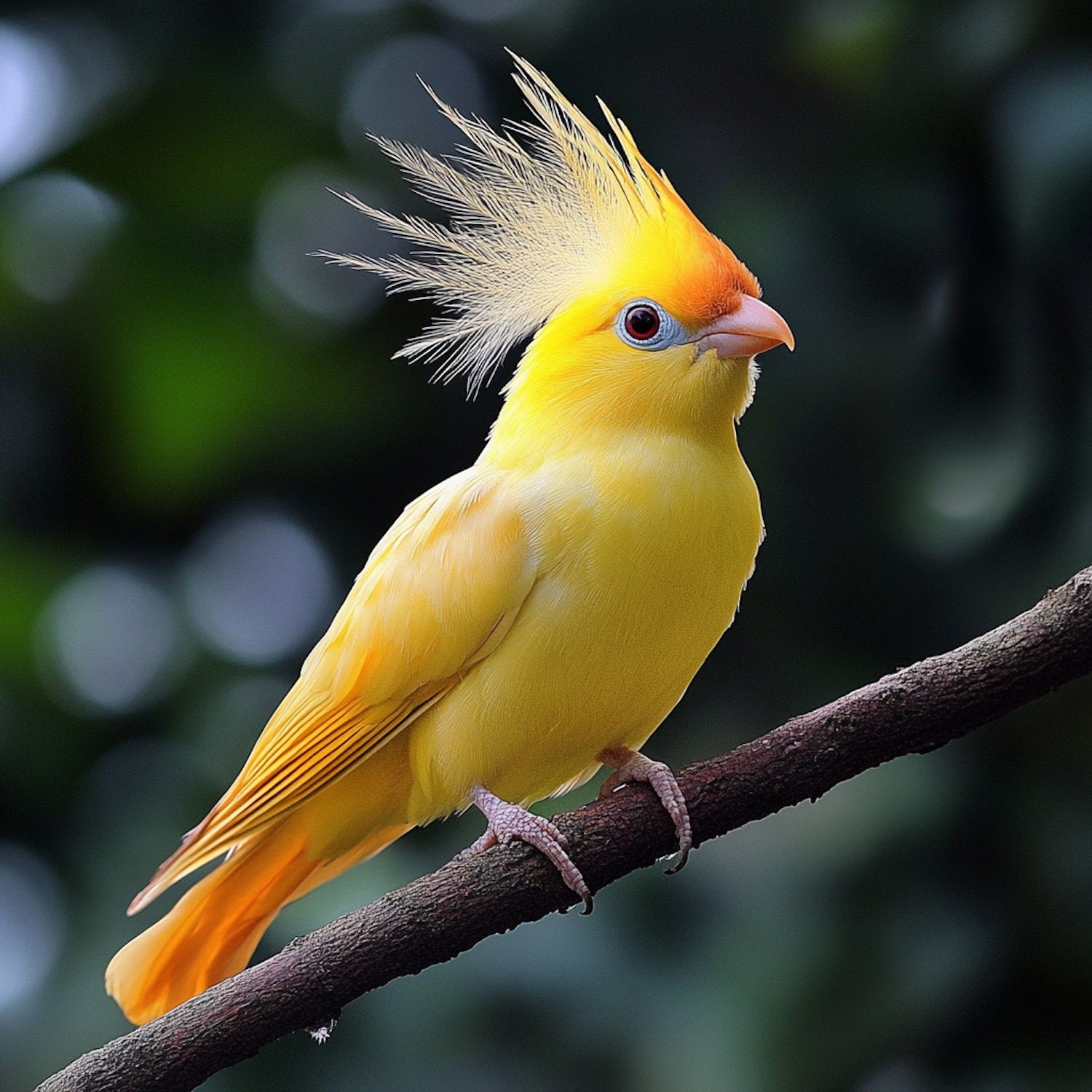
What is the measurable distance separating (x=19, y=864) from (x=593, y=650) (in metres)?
2.83

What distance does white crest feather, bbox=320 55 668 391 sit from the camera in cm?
234

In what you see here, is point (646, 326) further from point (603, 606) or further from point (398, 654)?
point (398, 654)

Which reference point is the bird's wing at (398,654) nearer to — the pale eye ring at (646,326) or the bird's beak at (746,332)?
the pale eye ring at (646,326)

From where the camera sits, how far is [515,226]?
2.38 m

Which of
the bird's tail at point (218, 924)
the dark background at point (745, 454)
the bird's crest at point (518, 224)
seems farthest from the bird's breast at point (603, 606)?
the dark background at point (745, 454)

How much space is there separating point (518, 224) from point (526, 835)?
118cm

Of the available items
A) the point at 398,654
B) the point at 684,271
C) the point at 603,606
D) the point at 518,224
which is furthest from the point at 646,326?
the point at 398,654

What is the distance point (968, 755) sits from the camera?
3785mm

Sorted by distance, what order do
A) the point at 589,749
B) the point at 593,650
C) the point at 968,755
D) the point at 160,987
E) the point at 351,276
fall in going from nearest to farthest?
the point at 593,650
the point at 589,749
the point at 160,987
the point at 968,755
the point at 351,276

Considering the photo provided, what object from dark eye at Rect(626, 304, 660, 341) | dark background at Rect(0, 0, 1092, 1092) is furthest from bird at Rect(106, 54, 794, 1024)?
dark background at Rect(0, 0, 1092, 1092)

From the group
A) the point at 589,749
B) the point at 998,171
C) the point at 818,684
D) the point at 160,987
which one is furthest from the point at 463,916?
the point at 998,171

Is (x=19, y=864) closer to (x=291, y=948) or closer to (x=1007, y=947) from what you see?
(x=291, y=948)

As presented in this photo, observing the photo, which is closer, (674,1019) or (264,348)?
(674,1019)

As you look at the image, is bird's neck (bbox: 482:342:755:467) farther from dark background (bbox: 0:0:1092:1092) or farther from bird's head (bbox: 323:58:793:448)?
dark background (bbox: 0:0:1092:1092)
